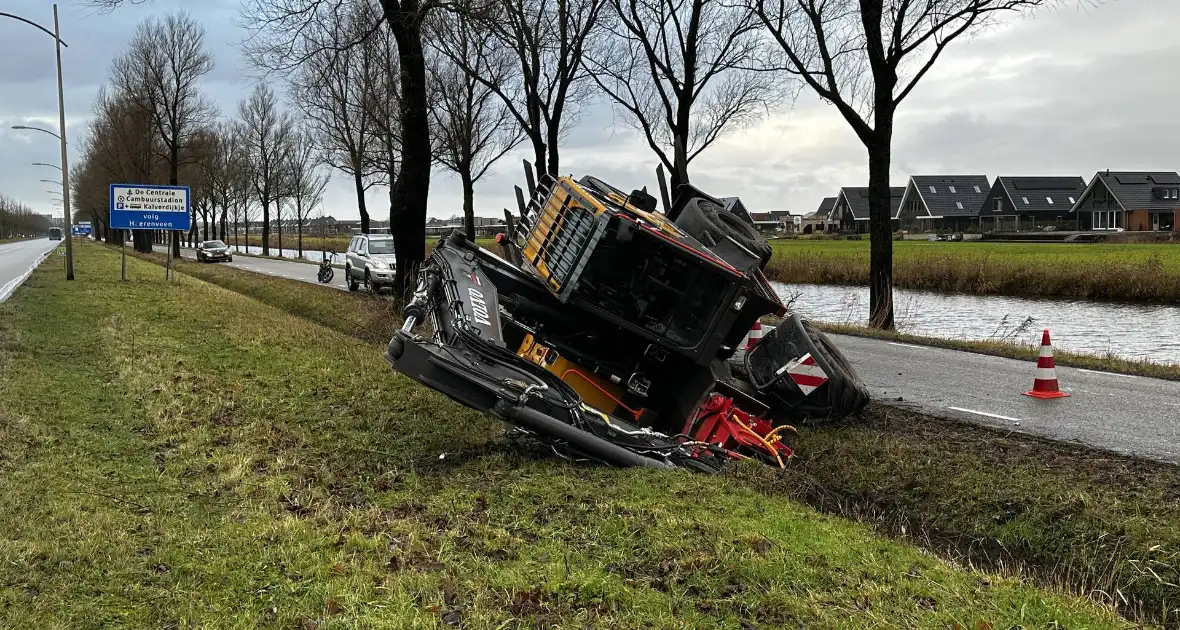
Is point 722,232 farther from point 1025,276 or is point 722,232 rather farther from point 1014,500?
point 1025,276

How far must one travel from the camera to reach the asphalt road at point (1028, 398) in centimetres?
702

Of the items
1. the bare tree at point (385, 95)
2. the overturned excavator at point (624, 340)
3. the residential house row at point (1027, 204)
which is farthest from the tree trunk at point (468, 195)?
the residential house row at point (1027, 204)

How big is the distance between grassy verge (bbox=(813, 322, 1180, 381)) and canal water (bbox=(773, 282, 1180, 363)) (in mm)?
1551

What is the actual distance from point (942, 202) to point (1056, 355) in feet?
266

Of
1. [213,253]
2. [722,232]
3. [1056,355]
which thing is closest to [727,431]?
[722,232]

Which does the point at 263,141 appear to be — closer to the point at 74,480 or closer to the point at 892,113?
the point at 892,113

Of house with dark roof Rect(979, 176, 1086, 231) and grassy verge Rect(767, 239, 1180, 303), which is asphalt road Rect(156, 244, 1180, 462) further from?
house with dark roof Rect(979, 176, 1086, 231)

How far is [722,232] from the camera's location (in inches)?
305

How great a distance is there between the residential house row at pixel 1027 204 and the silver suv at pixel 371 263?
151ft

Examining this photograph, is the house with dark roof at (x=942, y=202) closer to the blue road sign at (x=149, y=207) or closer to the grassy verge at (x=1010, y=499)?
the blue road sign at (x=149, y=207)

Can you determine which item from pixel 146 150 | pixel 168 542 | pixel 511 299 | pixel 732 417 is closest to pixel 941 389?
pixel 732 417

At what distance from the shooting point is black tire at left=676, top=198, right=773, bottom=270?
7500mm

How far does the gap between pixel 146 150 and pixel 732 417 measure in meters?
46.0

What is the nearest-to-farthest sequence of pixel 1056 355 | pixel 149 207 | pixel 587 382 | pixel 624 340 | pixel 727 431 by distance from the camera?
pixel 727 431 < pixel 587 382 < pixel 624 340 < pixel 1056 355 < pixel 149 207
